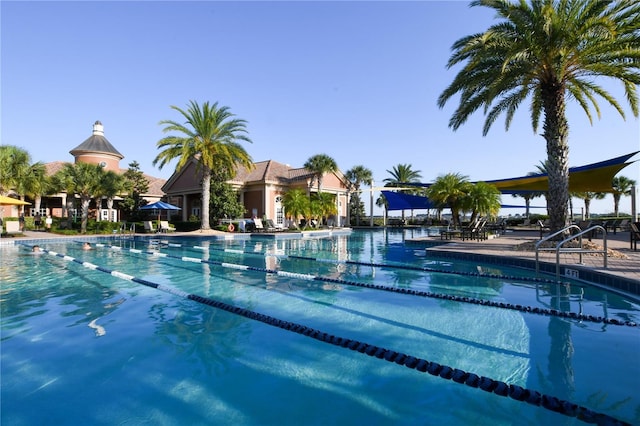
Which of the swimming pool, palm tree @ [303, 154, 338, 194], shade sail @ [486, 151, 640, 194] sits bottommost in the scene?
the swimming pool

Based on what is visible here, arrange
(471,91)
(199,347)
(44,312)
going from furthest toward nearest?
1. (471,91)
2. (44,312)
3. (199,347)

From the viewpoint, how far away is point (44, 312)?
587 centimetres

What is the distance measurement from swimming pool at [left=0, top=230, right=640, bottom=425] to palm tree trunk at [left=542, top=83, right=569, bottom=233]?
17.0 feet

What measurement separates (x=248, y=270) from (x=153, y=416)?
287 inches

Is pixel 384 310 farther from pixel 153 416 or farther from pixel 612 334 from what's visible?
pixel 153 416

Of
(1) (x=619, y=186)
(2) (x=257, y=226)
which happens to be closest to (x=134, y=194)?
(2) (x=257, y=226)

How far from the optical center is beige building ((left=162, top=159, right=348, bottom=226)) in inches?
1292

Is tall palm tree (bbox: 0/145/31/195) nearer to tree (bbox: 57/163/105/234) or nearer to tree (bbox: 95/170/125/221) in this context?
tree (bbox: 57/163/105/234)

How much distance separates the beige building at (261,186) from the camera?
1292 inches

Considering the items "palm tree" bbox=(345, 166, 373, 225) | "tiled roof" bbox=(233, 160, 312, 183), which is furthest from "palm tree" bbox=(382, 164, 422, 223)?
"tiled roof" bbox=(233, 160, 312, 183)

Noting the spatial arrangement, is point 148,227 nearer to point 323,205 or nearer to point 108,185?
point 108,185

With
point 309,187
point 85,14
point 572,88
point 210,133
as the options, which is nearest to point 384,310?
point 572,88

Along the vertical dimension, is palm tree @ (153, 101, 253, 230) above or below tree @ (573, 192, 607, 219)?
above

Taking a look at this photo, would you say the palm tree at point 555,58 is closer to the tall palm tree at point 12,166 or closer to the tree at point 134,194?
the tall palm tree at point 12,166
